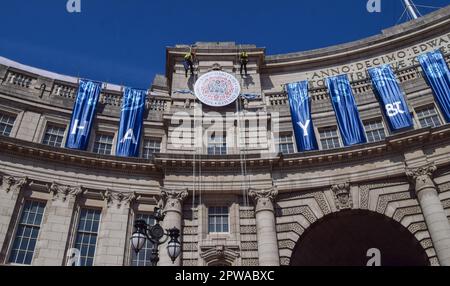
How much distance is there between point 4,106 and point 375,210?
24740 mm

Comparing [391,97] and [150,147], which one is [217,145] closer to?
[150,147]

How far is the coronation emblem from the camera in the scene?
1185 inches

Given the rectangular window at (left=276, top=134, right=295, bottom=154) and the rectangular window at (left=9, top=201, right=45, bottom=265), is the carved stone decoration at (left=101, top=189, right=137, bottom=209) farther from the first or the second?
the rectangular window at (left=276, top=134, right=295, bottom=154)

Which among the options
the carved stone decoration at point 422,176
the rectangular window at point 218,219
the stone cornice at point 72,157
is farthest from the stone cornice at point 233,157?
the rectangular window at point 218,219

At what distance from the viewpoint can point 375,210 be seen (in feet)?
80.8

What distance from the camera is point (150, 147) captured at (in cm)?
2889

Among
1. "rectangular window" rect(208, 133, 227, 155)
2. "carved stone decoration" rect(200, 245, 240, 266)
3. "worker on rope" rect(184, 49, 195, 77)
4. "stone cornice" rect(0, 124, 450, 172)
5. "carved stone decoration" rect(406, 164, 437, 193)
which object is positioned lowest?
"carved stone decoration" rect(200, 245, 240, 266)

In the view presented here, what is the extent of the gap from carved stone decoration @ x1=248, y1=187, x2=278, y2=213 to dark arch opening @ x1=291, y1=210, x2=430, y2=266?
2.85 metres

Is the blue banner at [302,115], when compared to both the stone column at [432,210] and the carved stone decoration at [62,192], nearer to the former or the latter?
the stone column at [432,210]

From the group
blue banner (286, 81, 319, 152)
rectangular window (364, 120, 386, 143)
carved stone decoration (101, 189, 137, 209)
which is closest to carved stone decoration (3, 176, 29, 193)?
carved stone decoration (101, 189, 137, 209)

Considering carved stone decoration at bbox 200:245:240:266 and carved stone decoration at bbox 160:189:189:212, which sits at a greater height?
carved stone decoration at bbox 160:189:189:212

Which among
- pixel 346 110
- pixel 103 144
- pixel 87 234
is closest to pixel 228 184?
pixel 87 234

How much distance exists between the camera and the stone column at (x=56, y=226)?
22797 millimetres

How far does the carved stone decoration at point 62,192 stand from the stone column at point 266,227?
10.7 m
